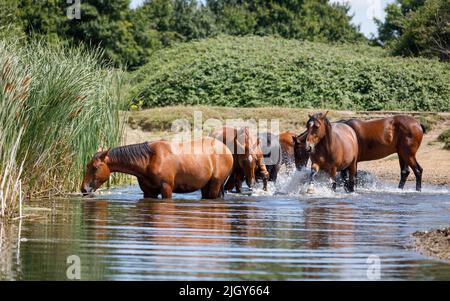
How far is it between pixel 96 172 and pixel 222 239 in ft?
17.5

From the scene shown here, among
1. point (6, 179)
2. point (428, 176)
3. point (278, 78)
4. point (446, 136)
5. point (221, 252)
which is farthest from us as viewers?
point (278, 78)

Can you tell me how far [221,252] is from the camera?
10.2m

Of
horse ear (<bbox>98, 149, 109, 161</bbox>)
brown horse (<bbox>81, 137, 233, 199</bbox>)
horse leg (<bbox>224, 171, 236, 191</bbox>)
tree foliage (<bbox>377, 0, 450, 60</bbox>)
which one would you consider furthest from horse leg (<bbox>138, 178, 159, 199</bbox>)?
tree foliage (<bbox>377, 0, 450, 60</bbox>)

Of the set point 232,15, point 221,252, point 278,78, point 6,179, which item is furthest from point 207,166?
point 232,15

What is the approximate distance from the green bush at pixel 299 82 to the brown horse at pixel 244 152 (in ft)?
45.3

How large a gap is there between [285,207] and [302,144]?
343 centimetres

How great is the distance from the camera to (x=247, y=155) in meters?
18.1

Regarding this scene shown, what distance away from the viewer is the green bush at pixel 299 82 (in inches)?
1316

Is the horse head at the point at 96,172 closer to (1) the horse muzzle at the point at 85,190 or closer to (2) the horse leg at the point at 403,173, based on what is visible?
(1) the horse muzzle at the point at 85,190

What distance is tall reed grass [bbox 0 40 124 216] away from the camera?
42.1 feet

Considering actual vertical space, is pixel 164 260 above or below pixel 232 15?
below

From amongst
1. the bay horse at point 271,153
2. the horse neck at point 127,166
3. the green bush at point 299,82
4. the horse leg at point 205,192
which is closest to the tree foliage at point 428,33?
the green bush at point 299,82

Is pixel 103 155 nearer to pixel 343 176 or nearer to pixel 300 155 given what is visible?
pixel 300 155
